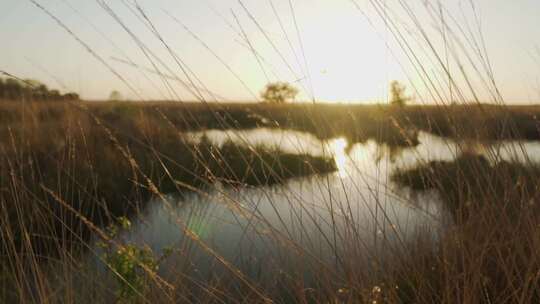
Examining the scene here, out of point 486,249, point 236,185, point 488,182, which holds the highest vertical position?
point 488,182

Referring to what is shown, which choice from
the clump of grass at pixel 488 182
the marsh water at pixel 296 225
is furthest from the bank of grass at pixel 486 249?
the marsh water at pixel 296 225

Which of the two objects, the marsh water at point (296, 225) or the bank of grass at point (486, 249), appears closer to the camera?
the bank of grass at point (486, 249)

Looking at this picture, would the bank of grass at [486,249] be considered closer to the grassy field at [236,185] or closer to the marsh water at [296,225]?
the grassy field at [236,185]

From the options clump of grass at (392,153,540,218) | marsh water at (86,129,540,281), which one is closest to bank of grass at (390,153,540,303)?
clump of grass at (392,153,540,218)

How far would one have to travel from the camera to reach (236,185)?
610 centimetres

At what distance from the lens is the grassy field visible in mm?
1668

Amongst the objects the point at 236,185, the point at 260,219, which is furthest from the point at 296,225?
the point at 236,185

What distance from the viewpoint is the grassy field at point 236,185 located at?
65.7 inches

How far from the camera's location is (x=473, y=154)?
1.82 metres

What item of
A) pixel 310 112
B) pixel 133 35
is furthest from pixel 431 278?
pixel 133 35

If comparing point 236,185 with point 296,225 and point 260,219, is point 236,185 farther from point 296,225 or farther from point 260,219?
point 260,219

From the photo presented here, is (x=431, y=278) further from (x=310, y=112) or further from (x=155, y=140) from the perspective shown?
(x=155, y=140)

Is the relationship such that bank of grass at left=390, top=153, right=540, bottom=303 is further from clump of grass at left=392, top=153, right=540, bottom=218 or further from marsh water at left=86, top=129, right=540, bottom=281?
marsh water at left=86, top=129, right=540, bottom=281

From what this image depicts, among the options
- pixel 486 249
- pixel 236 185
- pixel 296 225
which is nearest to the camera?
pixel 486 249
